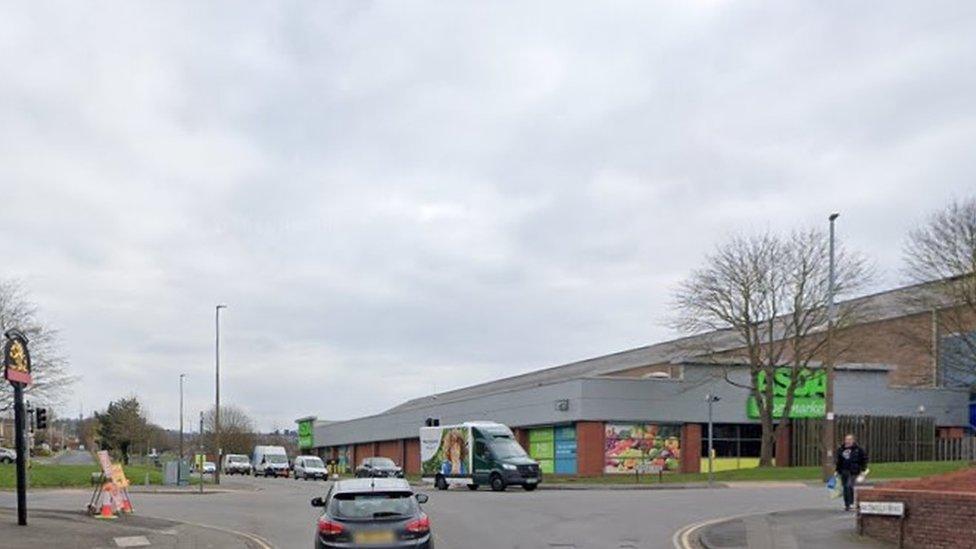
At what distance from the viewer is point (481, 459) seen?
43500 mm

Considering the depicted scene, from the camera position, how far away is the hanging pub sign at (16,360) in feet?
76.4

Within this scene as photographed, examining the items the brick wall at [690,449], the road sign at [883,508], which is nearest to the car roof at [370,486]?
the road sign at [883,508]

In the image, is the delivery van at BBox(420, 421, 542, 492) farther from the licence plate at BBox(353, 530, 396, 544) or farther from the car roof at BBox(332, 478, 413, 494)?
the licence plate at BBox(353, 530, 396, 544)

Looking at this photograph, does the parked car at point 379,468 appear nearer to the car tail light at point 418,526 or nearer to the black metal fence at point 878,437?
the black metal fence at point 878,437

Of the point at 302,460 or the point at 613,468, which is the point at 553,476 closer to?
the point at 613,468

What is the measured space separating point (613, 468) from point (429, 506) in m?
29.1

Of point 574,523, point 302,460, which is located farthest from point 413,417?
point 574,523

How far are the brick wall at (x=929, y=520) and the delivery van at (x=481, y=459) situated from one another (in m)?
23.1

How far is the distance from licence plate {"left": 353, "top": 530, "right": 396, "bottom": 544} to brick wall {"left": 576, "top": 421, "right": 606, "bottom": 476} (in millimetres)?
44278

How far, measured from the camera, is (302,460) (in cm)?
7356

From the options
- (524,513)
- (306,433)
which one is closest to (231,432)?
(306,433)

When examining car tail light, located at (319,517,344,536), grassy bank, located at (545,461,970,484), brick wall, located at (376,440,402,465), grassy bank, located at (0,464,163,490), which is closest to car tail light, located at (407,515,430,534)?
car tail light, located at (319,517,344,536)

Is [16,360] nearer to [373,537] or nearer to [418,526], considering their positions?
[373,537]

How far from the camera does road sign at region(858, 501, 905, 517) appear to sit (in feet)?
61.4
